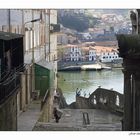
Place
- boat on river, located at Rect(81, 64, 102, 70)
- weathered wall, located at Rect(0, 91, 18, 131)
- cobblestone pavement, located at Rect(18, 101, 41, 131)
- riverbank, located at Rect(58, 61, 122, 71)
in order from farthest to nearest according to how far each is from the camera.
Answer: boat on river, located at Rect(81, 64, 102, 70) → riverbank, located at Rect(58, 61, 122, 71) → cobblestone pavement, located at Rect(18, 101, 41, 131) → weathered wall, located at Rect(0, 91, 18, 131)

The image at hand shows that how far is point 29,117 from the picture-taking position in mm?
10750

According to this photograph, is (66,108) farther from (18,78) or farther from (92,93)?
(18,78)

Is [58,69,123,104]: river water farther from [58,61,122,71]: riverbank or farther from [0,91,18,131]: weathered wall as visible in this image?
[0,91,18,131]: weathered wall

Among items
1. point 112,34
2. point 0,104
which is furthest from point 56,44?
point 0,104

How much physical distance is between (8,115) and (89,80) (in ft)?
6.60

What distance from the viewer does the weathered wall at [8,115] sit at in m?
8.04

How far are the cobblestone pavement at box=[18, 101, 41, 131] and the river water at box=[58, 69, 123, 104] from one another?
0.58m

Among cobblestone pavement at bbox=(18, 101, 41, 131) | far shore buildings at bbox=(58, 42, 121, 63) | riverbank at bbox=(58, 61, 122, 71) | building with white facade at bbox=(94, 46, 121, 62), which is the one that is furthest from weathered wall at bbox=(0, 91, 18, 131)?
building with white facade at bbox=(94, 46, 121, 62)

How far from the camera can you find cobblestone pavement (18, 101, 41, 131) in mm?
9304

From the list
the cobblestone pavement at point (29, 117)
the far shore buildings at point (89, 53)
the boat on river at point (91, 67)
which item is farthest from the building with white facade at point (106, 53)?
the cobblestone pavement at point (29, 117)

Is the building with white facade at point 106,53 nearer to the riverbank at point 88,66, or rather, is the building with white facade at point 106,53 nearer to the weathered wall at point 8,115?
the riverbank at point 88,66

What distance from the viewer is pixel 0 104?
7738 mm

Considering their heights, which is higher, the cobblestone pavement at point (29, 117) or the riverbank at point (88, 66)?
the riverbank at point (88, 66)

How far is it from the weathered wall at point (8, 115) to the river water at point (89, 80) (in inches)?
46.1
